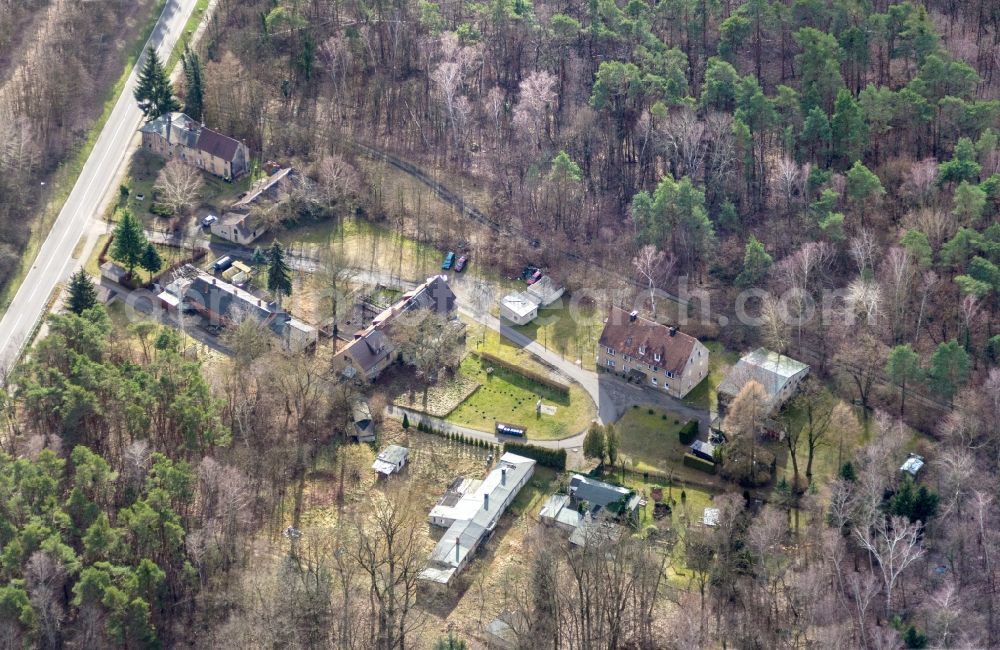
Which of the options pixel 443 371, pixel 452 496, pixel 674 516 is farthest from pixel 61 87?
pixel 674 516

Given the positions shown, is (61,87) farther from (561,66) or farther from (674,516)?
(674,516)

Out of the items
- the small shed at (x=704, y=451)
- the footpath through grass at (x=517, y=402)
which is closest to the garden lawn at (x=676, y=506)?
the small shed at (x=704, y=451)

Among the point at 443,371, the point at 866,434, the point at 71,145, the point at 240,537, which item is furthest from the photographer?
the point at 71,145

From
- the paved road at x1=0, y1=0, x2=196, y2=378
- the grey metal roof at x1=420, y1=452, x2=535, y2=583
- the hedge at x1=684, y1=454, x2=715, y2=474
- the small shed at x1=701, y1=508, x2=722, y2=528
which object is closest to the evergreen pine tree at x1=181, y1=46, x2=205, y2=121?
the paved road at x1=0, y1=0, x2=196, y2=378

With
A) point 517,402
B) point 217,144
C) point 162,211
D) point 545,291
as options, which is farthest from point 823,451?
point 217,144

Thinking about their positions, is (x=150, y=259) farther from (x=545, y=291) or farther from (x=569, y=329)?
(x=569, y=329)
